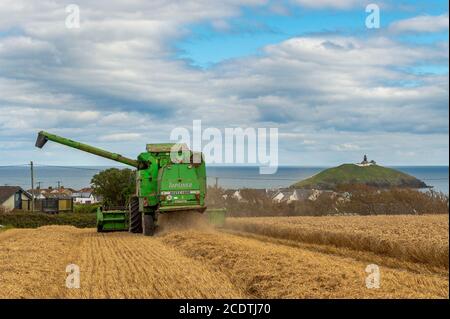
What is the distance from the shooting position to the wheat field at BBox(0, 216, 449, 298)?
10.3 m

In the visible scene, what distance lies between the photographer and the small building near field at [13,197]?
78.9 metres

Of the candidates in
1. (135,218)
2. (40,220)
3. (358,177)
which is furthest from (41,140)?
(358,177)

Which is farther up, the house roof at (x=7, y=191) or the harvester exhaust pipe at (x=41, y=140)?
the harvester exhaust pipe at (x=41, y=140)

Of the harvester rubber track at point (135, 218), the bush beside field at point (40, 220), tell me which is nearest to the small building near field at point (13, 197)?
the bush beside field at point (40, 220)

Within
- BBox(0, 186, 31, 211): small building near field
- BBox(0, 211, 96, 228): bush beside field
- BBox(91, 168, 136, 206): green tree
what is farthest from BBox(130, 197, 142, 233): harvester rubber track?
BBox(0, 186, 31, 211): small building near field

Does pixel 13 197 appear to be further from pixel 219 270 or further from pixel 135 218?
pixel 219 270

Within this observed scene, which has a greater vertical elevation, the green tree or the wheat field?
the green tree

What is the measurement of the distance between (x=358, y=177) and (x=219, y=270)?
50077 mm

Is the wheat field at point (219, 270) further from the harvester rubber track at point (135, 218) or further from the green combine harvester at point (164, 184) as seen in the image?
the harvester rubber track at point (135, 218)

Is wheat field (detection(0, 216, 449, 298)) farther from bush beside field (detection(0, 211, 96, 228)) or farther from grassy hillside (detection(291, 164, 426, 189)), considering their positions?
grassy hillside (detection(291, 164, 426, 189))

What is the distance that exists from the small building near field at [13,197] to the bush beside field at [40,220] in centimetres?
2991

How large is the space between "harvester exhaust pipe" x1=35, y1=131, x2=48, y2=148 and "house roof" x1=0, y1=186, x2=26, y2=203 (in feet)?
181

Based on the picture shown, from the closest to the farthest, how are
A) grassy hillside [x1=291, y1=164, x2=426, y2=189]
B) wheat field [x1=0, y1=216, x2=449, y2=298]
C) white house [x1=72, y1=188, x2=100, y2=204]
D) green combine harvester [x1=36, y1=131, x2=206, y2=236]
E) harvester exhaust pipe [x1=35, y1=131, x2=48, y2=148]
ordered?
1. wheat field [x1=0, y1=216, x2=449, y2=298]
2. green combine harvester [x1=36, y1=131, x2=206, y2=236]
3. harvester exhaust pipe [x1=35, y1=131, x2=48, y2=148]
4. grassy hillside [x1=291, y1=164, x2=426, y2=189]
5. white house [x1=72, y1=188, x2=100, y2=204]

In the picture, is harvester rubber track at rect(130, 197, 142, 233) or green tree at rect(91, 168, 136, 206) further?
green tree at rect(91, 168, 136, 206)
